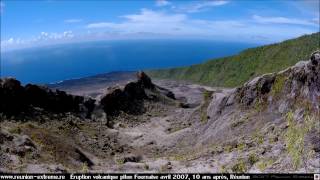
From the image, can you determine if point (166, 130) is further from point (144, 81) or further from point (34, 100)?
point (144, 81)

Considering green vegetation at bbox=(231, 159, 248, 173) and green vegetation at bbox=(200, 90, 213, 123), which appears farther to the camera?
green vegetation at bbox=(200, 90, 213, 123)

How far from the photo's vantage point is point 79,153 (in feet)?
141

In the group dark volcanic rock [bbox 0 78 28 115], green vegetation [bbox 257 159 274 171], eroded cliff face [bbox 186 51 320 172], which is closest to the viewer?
green vegetation [bbox 257 159 274 171]

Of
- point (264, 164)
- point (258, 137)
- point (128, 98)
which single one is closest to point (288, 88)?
point (258, 137)

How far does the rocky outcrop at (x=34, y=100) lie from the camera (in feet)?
185

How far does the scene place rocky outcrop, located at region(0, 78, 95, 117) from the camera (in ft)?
185

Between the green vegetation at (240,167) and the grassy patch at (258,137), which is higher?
the grassy patch at (258,137)

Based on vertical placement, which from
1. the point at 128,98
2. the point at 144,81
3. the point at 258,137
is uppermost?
the point at 144,81

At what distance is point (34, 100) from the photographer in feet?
203

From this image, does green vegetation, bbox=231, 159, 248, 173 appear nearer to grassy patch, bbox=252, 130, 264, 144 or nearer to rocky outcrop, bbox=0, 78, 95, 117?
grassy patch, bbox=252, 130, 264, 144

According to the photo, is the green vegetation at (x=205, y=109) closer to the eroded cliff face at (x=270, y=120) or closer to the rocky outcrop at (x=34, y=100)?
the eroded cliff face at (x=270, y=120)

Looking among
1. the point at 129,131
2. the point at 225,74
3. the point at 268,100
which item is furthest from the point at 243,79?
the point at 268,100

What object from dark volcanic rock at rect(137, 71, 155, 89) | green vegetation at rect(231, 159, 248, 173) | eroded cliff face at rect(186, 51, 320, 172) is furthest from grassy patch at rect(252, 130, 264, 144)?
dark volcanic rock at rect(137, 71, 155, 89)

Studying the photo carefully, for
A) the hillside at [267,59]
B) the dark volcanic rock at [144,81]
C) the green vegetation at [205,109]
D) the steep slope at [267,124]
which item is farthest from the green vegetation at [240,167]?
the hillside at [267,59]
